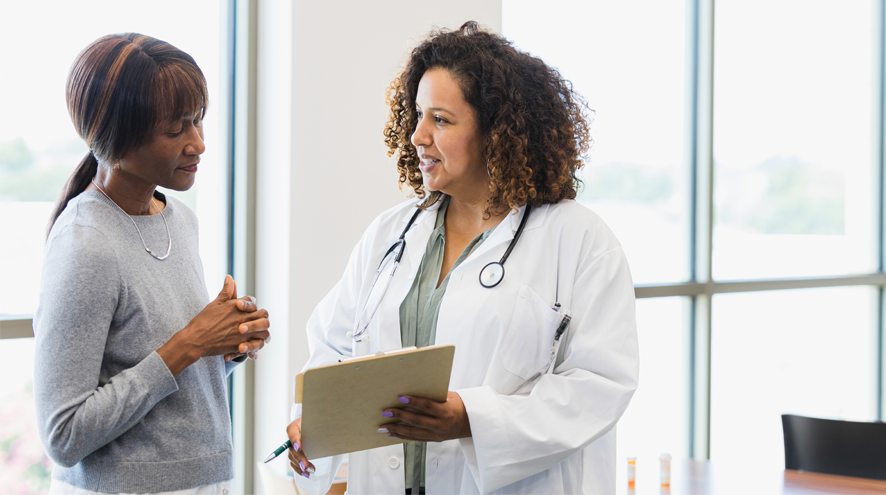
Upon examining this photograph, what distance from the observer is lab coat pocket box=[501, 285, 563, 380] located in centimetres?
143

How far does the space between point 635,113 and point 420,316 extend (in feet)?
7.94

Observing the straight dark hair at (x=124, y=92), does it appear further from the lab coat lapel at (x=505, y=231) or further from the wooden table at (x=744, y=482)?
the wooden table at (x=744, y=482)

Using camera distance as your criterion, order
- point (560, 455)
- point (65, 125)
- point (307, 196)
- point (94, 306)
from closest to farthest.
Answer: point (94, 306)
point (560, 455)
point (65, 125)
point (307, 196)

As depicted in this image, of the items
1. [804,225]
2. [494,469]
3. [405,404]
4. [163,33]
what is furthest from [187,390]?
[804,225]

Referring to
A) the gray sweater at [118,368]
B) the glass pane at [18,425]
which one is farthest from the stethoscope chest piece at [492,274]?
the glass pane at [18,425]

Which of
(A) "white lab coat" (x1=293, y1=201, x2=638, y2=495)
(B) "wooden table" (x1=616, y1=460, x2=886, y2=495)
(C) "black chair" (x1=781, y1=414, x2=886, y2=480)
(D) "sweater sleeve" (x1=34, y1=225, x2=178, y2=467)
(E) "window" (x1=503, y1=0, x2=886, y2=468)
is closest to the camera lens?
(D) "sweater sleeve" (x1=34, y1=225, x2=178, y2=467)

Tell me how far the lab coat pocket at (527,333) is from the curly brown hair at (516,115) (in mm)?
241

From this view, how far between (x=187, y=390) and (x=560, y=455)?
0.75m

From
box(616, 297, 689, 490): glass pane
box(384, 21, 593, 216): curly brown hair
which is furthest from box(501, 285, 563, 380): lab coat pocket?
box(616, 297, 689, 490): glass pane

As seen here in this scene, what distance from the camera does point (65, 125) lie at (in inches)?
86.9

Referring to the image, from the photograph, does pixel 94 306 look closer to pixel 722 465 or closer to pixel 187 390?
pixel 187 390

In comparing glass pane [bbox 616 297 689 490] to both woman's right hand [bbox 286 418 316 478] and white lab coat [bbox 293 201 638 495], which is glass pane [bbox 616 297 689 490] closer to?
white lab coat [bbox 293 201 638 495]

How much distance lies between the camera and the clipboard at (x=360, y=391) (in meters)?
1.16

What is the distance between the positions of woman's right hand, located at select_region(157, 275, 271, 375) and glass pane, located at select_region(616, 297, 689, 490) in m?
2.59
